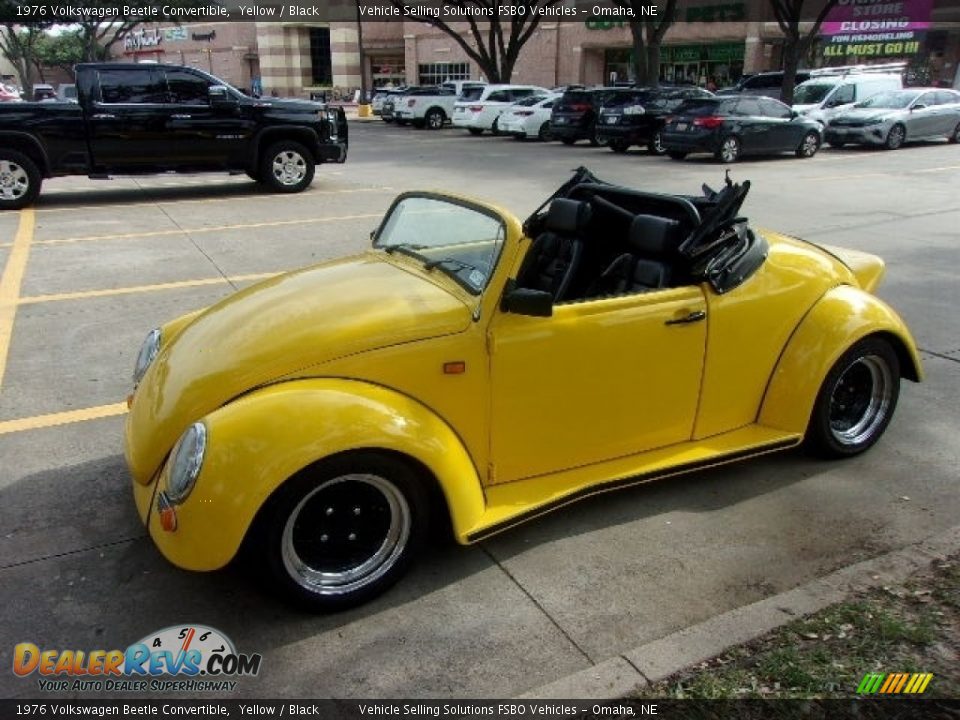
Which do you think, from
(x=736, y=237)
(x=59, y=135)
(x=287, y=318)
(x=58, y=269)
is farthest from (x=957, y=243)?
(x=59, y=135)

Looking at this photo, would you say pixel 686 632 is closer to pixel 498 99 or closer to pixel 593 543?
pixel 593 543

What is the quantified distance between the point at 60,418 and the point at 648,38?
27303 millimetres

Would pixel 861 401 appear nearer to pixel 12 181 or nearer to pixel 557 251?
pixel 557 251

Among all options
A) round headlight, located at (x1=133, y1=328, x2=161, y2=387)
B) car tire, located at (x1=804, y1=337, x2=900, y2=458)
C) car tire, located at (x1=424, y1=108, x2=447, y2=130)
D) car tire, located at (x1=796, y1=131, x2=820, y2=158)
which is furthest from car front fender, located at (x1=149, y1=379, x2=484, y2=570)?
car tire, located at (x1=424, y1=108, x2=447, y2=130)

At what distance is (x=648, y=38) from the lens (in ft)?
91.0

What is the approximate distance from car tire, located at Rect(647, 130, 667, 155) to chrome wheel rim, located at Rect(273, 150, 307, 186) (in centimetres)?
888

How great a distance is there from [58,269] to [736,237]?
6987 millimetres

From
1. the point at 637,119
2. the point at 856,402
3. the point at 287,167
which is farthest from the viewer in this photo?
the point at 637,119

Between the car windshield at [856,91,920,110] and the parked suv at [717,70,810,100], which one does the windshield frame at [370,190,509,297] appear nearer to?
the car windshield at [856,91,920,110]

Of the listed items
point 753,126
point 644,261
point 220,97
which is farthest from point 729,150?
point 644,261

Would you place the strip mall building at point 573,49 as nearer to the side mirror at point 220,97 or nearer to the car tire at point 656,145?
the car tire at point 656,145

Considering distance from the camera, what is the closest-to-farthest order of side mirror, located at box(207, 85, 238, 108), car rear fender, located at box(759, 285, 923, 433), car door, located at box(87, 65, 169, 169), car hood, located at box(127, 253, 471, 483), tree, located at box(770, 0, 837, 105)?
1. car hood, located at box(127, 253, 471, 483)
2. car rear fender, located at box(759, 285, 923, 433)
3. car door, located at box(87, 65, 169, 169)
4. side mirror, located at box(207, 85, 238, 108)
5. tree, located at box(770, 0, 837, 105)

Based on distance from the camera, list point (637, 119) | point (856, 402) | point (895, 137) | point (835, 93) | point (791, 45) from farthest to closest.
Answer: point (791, 45) < point (835, 93) < point (895, 137) < point (637, 119) < point (856, 402)

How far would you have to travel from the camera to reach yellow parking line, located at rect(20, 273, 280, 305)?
22.9ft
